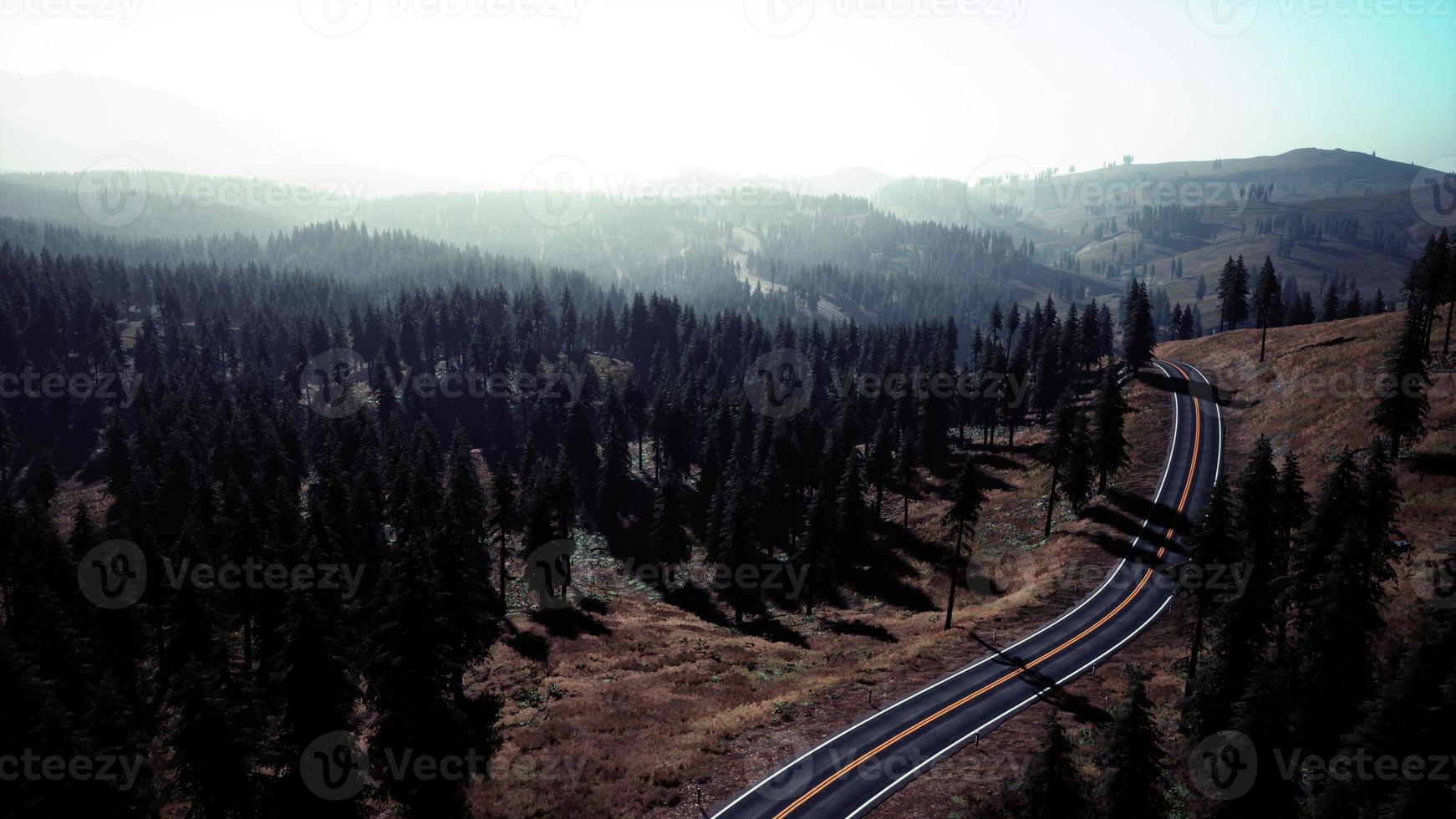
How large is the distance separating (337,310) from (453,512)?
139m

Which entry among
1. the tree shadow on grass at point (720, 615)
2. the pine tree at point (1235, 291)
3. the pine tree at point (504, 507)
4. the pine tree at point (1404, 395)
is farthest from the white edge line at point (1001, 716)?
the pine tree at point (1235, 291)

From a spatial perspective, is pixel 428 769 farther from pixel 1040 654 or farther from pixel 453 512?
pixel 1040 654

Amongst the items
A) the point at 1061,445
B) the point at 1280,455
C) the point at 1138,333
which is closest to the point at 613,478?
the point at 1061,445

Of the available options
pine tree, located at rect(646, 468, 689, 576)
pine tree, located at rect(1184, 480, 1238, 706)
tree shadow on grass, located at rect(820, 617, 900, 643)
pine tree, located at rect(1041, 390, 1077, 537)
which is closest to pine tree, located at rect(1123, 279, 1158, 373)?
pine tree, located at rect(1041, 390, 1077, 537)

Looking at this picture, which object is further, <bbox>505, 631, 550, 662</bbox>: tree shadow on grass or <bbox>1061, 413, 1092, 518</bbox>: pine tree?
<bbox>1061, 413, 1092, 518</bbox>: pine tree

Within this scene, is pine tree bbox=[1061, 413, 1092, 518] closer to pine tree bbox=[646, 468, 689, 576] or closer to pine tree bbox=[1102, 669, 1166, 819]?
pine tree bbox=[646, 468, 689, 576]

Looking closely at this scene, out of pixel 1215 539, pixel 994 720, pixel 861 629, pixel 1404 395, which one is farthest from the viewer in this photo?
pixel 861 629

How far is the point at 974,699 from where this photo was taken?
1324 inches

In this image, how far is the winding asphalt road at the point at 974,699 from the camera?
1053 inches

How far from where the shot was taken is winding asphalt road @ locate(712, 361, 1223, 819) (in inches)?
1053

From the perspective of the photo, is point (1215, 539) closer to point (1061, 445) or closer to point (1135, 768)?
point (1135, 768)

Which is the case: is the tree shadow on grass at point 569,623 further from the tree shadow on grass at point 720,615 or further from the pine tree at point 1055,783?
the pine tree at point 1055,783

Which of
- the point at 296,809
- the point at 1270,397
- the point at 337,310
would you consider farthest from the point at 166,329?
the point at 1270,397

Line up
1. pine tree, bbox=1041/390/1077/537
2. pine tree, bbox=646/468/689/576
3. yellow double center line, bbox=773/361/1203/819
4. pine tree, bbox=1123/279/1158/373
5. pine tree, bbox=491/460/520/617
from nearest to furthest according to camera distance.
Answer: yellow double center line, bbox=773/361/1203/819, pine tree, bbox=491/460/520/617, pine tree, bbox=1041/390/1077/537, pine tree, bbox=646/468/689/576, pine tree, bbox=1123/279/1158/373
